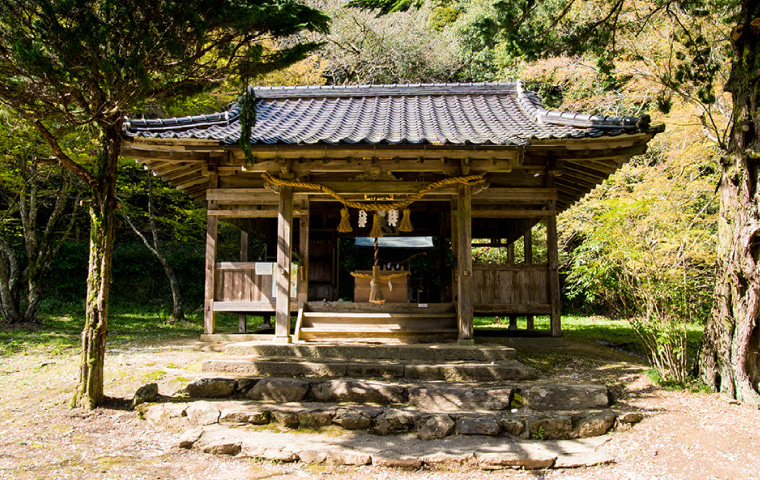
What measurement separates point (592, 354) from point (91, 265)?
7749mm

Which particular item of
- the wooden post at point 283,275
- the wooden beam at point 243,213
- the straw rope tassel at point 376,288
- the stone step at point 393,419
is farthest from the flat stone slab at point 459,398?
the wooden beam at point 243,213

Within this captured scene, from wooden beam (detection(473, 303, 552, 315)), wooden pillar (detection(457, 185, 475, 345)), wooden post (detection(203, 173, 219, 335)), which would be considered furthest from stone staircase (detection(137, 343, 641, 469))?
wooden post (detection(203, 173, 219, 335))

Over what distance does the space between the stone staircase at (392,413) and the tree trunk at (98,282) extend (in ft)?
2.20

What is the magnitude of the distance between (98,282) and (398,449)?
3.71m

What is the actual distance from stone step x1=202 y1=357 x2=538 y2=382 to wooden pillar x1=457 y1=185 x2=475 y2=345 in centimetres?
81

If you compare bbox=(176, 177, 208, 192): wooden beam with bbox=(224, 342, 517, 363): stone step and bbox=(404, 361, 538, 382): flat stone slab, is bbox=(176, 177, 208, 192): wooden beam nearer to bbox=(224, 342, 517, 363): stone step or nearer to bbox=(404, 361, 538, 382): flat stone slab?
bbox=(224, 342, 517, 363): stone step

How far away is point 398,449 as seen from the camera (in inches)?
189

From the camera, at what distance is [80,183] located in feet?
44.0

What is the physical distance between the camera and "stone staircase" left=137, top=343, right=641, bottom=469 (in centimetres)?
471

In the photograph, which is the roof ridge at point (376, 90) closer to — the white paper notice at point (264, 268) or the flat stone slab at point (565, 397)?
the white paper notice at point (264, 268)

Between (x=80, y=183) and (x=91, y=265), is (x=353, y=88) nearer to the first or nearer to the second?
(x=91, y=265)

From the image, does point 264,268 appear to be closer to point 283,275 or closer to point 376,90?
point 283,275

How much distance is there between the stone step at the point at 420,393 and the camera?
18.4 ft

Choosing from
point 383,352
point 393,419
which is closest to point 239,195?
point 383,352
